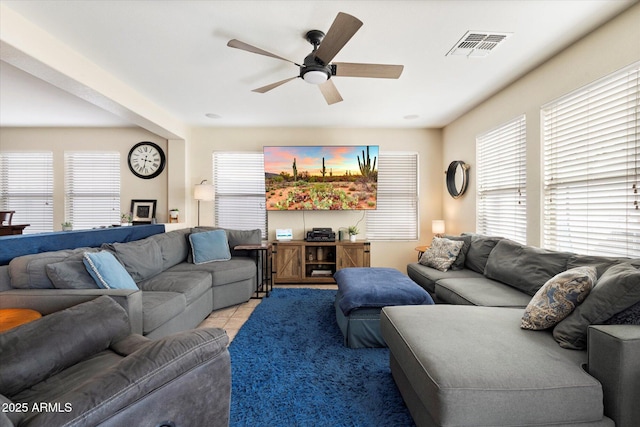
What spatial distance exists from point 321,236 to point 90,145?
4.11 m

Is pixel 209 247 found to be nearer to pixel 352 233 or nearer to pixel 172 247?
pixel 172 247

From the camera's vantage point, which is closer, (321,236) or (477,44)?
(477,44)

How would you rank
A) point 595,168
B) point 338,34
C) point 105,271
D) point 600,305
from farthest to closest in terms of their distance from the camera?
point 595,168, point 105,271, point 338,34, point 600,305

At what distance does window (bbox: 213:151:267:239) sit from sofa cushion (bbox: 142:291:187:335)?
8.04 feet

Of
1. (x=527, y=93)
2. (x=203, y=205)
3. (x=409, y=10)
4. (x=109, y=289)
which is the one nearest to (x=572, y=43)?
(x=527, y=93)

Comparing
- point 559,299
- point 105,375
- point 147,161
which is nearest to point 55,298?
point 105,375

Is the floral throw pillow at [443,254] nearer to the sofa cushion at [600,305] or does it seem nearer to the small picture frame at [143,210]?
the sofa cushion at [600,305]

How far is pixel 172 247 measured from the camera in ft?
11.4

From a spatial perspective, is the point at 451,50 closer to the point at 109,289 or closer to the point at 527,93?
the point at 527,93

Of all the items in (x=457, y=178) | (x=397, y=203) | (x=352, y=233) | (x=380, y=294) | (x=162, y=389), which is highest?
(x=457, y=178)

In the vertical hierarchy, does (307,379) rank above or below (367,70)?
below

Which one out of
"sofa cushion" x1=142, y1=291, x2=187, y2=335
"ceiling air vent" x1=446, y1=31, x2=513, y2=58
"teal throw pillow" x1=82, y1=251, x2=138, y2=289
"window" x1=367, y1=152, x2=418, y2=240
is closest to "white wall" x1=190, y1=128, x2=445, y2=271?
"window" x1=367, y1=152, x2=418, y2=240

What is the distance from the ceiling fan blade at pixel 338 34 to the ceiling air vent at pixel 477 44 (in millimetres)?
1090

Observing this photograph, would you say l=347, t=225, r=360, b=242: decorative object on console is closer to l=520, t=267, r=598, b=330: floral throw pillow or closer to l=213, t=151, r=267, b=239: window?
l=213, t=151, r=267, b=239: window
